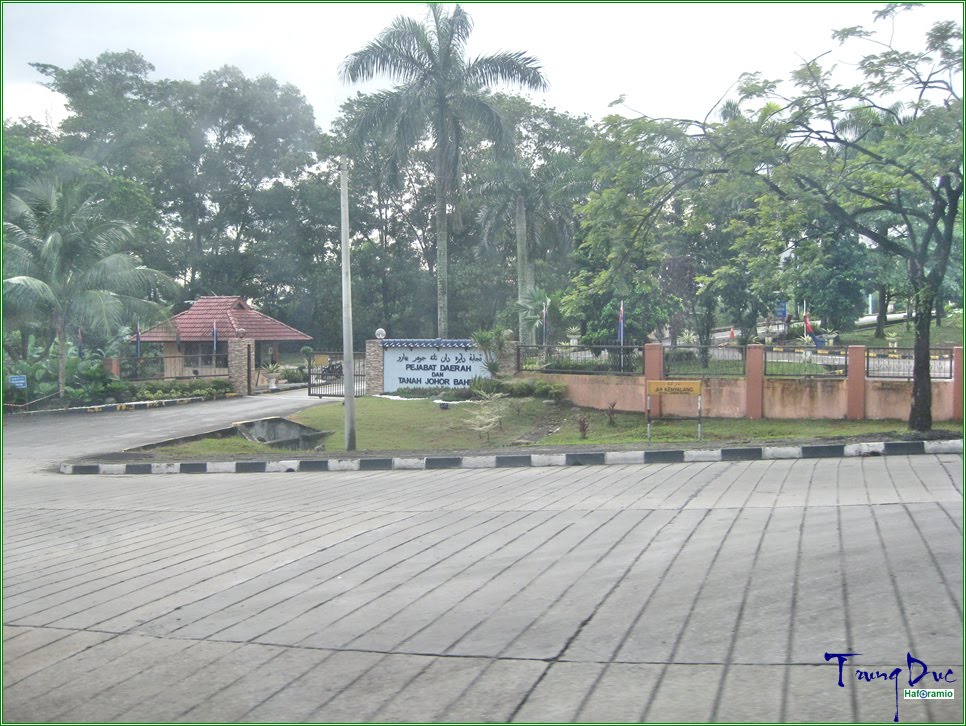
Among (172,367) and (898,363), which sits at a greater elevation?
(898,363)

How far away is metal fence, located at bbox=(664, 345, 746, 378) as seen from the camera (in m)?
19.3

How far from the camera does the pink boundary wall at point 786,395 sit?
681 inches

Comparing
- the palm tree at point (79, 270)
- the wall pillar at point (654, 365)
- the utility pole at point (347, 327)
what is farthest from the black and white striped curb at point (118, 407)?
the wall pillar at point (654, 365)

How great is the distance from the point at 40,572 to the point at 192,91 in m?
33.8

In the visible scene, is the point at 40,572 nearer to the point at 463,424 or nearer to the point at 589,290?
the point at 589,290

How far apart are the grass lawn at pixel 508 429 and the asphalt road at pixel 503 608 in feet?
26.9

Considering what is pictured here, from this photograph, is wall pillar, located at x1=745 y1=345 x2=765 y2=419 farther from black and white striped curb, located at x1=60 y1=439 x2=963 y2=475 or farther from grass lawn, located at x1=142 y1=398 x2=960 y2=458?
black and white striped curb, located at x1=60 y1=439 x2=963 y2=475

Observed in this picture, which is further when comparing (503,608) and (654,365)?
(654,365)

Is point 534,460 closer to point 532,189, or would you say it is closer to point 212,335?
point 532,189

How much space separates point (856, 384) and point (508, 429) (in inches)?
300

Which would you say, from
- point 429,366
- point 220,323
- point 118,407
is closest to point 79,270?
point 118,407

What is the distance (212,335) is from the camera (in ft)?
106

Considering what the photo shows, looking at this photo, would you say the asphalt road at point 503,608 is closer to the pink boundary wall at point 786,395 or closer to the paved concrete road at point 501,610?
the paved concrete road at point 501,610

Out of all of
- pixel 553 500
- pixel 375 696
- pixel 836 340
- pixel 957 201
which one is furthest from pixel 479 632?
pixel 836 340
